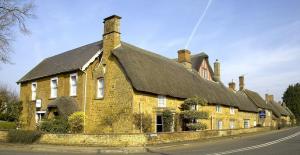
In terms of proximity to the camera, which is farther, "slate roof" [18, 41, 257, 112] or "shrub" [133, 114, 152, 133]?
"slate roof" [18, 41, 257, 112]

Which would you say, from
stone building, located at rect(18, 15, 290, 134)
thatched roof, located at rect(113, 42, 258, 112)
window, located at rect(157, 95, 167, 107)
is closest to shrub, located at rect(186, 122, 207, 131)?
stone building, located at rect(18, 15, 290, 134)

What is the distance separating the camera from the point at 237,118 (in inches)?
1823

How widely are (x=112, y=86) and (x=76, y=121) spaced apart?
4003 millimetres

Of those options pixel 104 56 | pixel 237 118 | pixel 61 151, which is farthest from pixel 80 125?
pixel 237 118

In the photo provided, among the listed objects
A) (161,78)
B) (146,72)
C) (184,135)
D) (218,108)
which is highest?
(146,72)

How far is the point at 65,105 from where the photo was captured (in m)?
30.1

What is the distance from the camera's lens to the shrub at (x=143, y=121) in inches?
1067

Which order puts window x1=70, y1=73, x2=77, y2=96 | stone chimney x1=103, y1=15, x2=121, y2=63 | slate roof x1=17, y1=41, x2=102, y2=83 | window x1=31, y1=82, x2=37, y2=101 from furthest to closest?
window x1=31, y1=82, x2=37, y2=101, slate roof x1=17, y1=41, x2=102, y2=83, window x1=70, y1=73, x2=77, y2=96, stone chimney x1=103, y1=15, x2=121, y2=63

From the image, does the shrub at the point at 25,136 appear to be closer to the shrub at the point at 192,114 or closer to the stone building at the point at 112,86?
the stone building at the point at 112,86

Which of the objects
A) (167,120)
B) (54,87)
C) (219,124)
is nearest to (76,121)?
(54,87)

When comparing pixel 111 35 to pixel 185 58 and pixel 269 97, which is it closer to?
pixel 185 58

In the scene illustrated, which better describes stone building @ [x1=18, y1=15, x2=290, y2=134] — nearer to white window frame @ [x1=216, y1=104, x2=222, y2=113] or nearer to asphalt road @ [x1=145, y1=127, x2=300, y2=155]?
white window frame @ [x1=216, y1=104, x2=222, y2=113]

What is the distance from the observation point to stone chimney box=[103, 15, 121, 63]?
29.7 meters

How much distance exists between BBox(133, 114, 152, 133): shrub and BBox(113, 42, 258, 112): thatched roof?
6.58 feet
